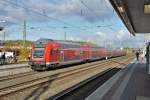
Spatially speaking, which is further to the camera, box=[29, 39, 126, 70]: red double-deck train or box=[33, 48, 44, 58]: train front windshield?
box=[33, 48, 44, 58]: train front windshield

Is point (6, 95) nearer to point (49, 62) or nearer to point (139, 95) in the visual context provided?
point (139, 95)

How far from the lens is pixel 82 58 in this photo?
48.9m

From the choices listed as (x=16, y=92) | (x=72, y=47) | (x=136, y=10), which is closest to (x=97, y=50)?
(x=72, y=47)

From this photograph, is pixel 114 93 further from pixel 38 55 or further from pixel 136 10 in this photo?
pixel 38 55

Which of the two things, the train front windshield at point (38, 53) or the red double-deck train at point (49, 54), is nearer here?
the red double-deck train at point (49, 54)

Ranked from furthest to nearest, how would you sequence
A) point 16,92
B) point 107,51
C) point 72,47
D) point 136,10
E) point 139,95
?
point 107,51
point 72,47
point 136,10
point 16,92
point 139,95

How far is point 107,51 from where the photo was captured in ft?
250

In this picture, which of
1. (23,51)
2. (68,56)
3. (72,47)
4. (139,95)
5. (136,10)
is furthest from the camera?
(23,51)

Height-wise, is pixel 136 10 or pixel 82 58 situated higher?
pixel 136 10

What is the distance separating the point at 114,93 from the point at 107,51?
2393 inches

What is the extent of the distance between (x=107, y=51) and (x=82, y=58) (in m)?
28.2

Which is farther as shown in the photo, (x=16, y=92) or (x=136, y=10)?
(x=136, y=10)

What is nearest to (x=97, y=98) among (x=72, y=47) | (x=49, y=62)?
(x=49, y=62)

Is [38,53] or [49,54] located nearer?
[49,54]
